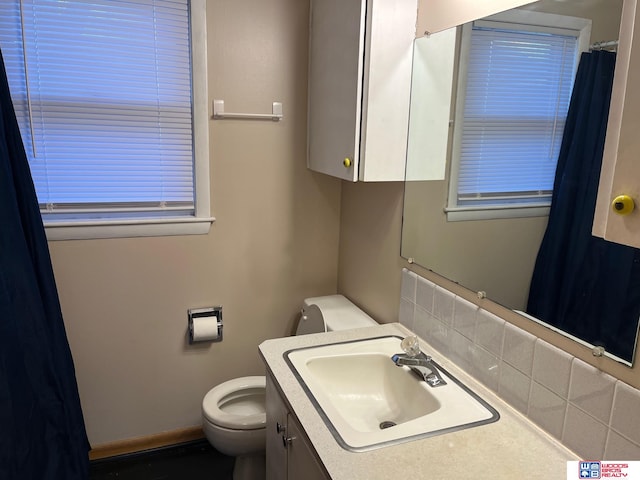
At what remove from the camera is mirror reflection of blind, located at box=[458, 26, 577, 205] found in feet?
3.92

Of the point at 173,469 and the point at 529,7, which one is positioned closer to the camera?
the point at 529,7

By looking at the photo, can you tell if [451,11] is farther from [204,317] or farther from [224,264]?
[204,317]

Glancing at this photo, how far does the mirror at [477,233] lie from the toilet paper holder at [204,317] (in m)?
0.99

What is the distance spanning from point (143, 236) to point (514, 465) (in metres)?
1.71

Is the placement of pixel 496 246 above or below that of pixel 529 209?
below

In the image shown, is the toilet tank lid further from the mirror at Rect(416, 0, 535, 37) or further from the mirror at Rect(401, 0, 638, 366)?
the mirror at Rect(416, 0, 535, 37)

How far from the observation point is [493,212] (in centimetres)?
143

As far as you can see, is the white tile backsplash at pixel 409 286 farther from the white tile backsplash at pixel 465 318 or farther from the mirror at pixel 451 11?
the mirror at pixel 451 11

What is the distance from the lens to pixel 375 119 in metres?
1.71

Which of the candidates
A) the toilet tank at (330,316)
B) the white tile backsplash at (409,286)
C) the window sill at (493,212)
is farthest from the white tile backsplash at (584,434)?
the toilet tank at (330,316)

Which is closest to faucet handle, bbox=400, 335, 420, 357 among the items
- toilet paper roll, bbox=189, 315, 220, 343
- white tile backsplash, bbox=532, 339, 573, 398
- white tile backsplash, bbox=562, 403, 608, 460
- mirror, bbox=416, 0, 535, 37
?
white tile backsplash, bbox=532, 339, 573, 398

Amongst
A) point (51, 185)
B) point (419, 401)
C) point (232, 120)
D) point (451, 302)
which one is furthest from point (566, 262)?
point (51, 185)

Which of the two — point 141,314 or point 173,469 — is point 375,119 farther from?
point 173,469

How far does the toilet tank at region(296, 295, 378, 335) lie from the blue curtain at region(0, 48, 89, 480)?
3.46ft
